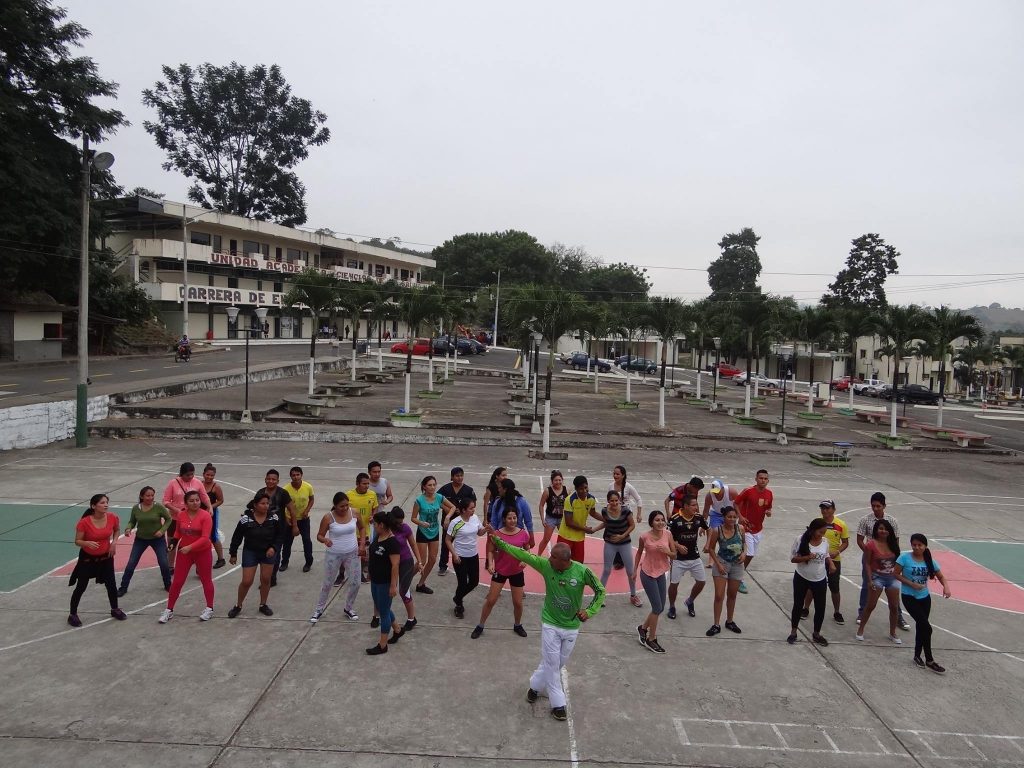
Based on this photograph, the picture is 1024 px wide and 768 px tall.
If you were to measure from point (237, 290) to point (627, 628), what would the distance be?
A: 5414cm

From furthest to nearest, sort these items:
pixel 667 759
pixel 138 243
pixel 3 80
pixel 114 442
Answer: pixel 138 243
pixel 3 80
pixel 114 442
pixel 667 759

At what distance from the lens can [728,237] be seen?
90.3 m

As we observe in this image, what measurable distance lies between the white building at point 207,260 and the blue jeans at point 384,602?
39809 mm

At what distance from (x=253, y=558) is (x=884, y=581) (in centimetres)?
707

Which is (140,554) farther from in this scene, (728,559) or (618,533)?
(728,559)

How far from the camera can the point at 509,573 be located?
7.45 meters

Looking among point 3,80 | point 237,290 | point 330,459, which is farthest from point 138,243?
point 330,459

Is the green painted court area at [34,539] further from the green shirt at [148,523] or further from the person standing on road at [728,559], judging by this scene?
the person standing on road at [728,559]

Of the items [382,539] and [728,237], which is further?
[728,237]

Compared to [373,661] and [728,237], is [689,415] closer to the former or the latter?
[373,661]

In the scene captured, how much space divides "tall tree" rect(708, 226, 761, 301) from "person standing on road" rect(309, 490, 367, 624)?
83.6m

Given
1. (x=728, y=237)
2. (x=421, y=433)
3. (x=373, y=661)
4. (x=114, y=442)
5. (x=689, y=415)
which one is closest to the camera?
(x=373, y=661)

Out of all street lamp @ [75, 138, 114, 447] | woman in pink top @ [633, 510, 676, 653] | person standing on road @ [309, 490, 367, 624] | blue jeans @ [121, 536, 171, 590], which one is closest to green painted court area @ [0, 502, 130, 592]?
blue jeans @ [121, 536, 171, 590]

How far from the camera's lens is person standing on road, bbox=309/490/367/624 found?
25.1ft
